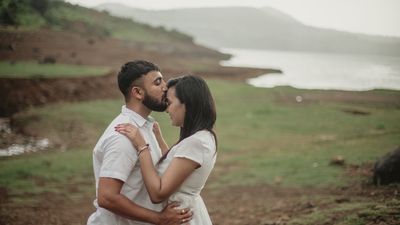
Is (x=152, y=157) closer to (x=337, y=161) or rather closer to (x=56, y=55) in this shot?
(x=337, y=161)

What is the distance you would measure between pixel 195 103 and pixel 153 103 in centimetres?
39

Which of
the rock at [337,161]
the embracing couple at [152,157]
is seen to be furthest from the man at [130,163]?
the rock at [337,161]

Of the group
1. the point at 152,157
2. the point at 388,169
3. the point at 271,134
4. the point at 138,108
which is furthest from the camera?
the point at 271,134

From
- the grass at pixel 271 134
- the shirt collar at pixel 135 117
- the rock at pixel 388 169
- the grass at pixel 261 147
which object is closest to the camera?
the shirt collar at pixel 135 117

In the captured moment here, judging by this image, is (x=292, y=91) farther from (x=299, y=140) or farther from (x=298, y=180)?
(x=298, y=180)

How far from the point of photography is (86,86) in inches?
914

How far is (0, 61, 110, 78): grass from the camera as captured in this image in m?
22.6

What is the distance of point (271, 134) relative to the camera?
17.0 metres

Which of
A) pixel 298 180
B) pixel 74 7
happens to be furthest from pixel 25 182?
pixel 74 7

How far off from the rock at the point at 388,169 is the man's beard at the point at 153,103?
648 cm

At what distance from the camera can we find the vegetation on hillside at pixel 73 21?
1061 inches

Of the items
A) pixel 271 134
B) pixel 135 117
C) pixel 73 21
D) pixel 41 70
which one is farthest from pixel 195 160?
pixel 73 21

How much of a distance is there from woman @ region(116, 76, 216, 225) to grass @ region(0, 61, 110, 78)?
2051 centimetres

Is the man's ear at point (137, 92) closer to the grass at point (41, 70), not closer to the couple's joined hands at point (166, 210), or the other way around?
the couple's joined hands at point (166, 210)
